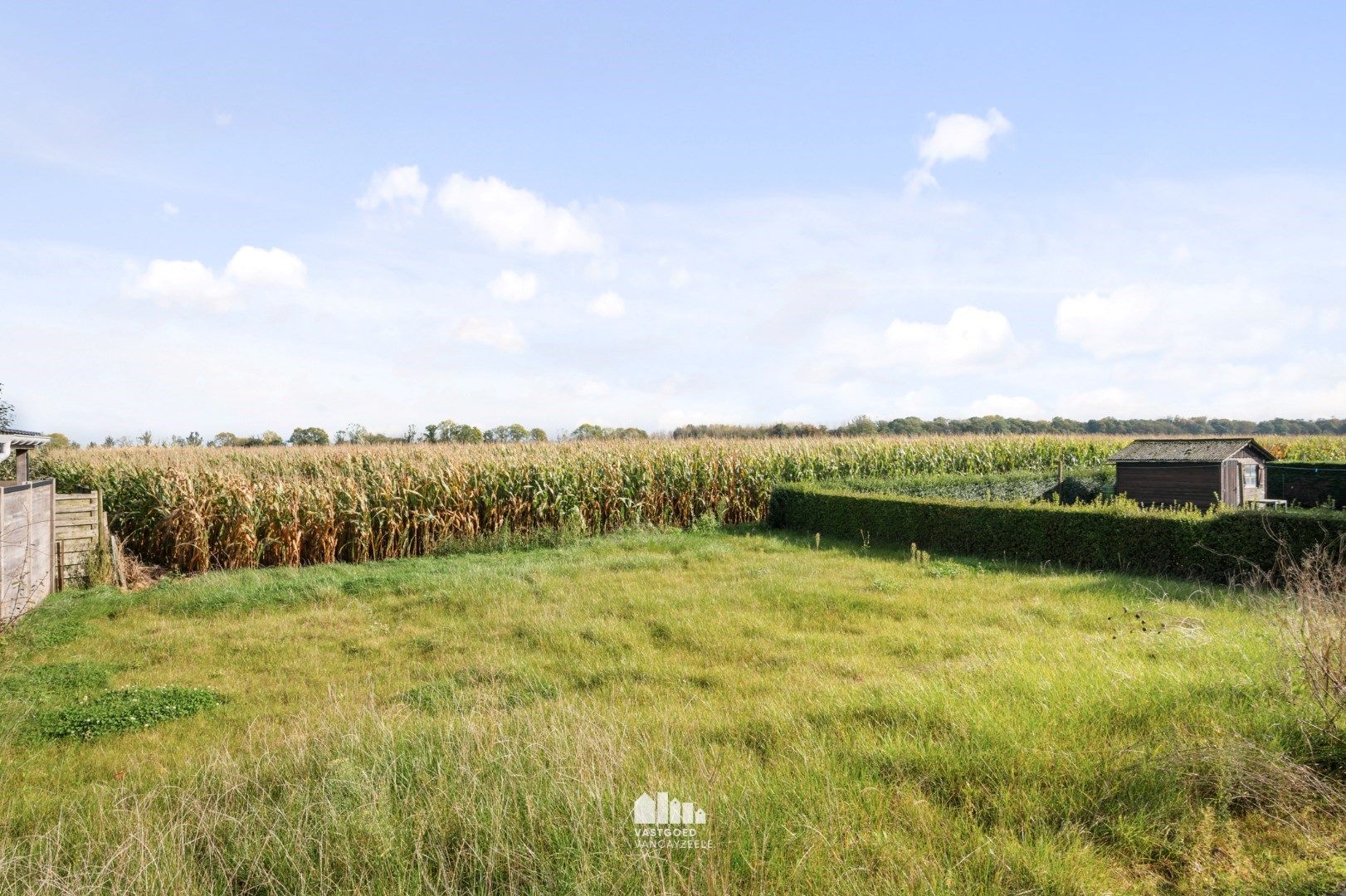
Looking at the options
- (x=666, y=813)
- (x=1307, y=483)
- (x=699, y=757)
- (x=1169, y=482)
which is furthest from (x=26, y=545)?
(x=1307, y=483)

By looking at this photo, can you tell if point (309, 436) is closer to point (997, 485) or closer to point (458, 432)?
point (458, 432)

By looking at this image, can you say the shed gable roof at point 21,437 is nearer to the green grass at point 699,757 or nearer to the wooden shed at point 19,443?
the wooden shed at point 19,443

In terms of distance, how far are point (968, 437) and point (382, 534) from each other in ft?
89.8

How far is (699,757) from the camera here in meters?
4.41

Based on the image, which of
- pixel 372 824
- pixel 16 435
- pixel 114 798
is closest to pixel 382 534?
pixel 16 435

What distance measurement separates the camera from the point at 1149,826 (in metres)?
4.12

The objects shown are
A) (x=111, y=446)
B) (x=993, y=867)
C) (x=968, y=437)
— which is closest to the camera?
(x=993, y=867)

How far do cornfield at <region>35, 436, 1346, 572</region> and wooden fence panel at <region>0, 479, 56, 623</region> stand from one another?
9.05 feet

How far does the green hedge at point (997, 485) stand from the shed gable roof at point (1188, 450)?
196 centimetres

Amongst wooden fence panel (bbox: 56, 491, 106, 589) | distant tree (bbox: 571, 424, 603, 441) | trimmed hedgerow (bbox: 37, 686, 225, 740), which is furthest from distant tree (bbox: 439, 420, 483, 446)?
trimmed hedgerow (bbox: 37, 686, 225, 740)

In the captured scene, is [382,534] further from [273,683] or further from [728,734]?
[728,734]

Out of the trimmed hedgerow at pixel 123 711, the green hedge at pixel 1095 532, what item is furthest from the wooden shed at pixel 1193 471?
the trimmed hedgerow at pixel 123 711

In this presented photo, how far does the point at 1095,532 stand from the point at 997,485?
10.3 meters

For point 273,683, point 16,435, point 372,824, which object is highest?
point 16,435
